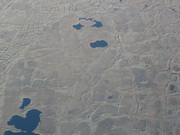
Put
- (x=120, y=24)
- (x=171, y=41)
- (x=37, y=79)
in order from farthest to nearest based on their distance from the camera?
(x=120, y=24) → (x=171, y=41) → (x=37, y=79)

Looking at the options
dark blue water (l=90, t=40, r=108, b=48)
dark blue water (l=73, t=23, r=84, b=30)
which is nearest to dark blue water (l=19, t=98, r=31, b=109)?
dark blue water (l=90, t=40, r=108, b=48)

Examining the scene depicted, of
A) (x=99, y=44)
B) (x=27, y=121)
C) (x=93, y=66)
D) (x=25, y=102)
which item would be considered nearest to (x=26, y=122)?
(x=27, y=121)

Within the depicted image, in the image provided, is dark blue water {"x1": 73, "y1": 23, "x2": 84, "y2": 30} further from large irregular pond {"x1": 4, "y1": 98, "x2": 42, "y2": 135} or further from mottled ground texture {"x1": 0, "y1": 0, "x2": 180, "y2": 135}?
large irregular pond {"x1": 4, "y1": 98, "x2": 42, "y2": 135}

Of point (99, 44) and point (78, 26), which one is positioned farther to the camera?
point (78, 26)

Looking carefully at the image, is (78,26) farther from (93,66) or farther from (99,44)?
(93,66)

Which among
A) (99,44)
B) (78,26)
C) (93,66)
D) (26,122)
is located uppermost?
(78,26)

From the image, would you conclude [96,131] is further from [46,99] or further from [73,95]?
[46,99]

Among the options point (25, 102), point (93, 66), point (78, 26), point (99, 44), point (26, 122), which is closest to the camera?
point (26, 122)

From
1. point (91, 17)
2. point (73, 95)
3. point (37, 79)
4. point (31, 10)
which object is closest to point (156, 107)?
point (73, 95)

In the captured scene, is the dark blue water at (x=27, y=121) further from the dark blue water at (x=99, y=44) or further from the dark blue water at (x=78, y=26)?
the dark blue water at (x=78, y=26)
